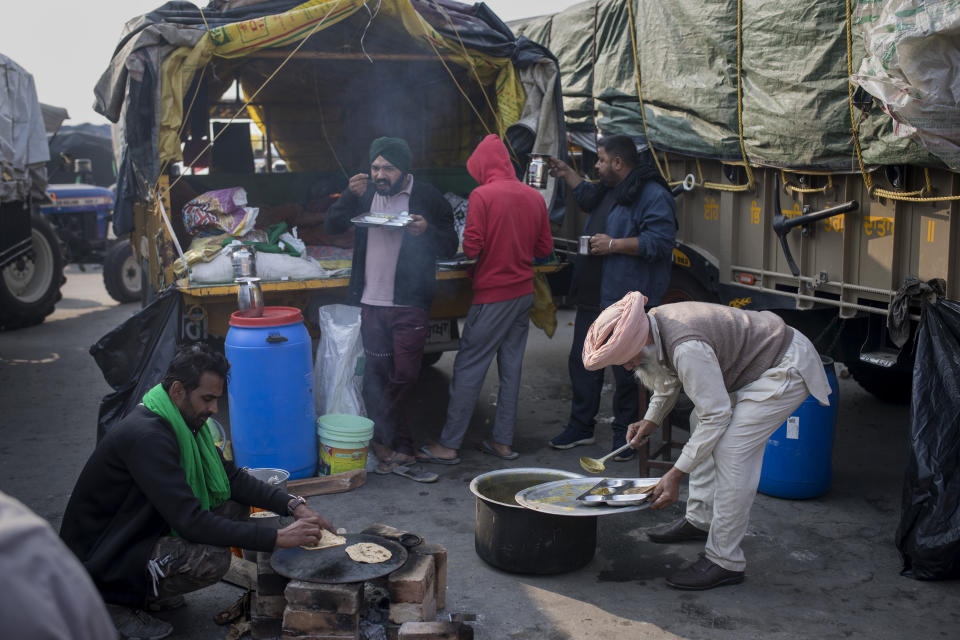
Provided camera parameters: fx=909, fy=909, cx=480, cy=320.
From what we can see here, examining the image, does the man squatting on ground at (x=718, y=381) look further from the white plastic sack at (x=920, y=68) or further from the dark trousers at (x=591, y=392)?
the dark trousers at (x=591, y=392)

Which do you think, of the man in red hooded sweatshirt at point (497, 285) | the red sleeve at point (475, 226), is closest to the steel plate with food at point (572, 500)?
the man in red hooded sweatshirt at point (497, 285)

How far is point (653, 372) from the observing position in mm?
3838

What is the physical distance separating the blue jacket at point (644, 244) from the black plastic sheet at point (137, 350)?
265cm

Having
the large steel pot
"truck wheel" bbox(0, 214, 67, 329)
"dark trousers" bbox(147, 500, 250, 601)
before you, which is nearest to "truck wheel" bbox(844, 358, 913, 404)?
the large steel pot

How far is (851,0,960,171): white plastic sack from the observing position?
389 centimetres

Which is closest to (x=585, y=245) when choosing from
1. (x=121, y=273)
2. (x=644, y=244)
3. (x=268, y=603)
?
(x=644, y=244)

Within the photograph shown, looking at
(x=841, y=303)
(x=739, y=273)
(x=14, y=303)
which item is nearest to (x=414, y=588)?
(x=841, y=303)

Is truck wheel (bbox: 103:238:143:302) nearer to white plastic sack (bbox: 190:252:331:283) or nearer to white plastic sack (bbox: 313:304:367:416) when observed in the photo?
white plastic sack (bbox: 190:252:331:283)

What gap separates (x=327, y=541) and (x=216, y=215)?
11.3ft

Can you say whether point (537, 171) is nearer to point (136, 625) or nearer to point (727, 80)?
point (727, 80)

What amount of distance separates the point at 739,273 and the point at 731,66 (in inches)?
52.2

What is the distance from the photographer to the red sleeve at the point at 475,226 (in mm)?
5461

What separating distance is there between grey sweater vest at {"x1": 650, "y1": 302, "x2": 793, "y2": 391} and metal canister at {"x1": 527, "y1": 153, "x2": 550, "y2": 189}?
2.28m

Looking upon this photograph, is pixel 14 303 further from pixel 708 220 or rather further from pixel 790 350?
pixel 790 350
